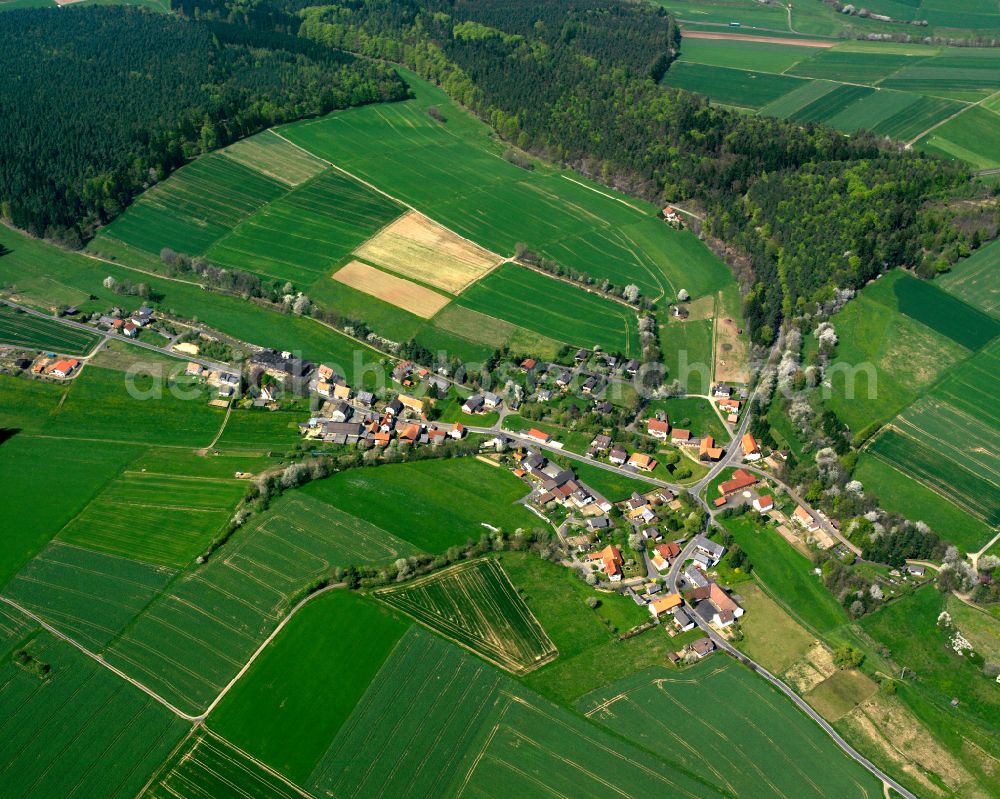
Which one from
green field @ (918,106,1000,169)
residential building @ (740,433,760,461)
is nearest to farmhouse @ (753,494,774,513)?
residential building @ (740,433,760,461)

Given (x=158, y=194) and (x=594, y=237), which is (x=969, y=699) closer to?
(x=594, y=237)

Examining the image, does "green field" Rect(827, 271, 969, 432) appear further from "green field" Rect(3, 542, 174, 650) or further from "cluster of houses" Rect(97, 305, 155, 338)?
"cluster of houses" Rect(97, 305, 155, 338)

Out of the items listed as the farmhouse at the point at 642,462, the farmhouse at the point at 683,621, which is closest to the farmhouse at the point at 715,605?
the farmhouse at the point at 683,621

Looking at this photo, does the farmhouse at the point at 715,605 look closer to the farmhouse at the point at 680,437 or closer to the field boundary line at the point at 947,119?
the farmhouse at the point at 680,437

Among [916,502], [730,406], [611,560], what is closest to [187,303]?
[611,560]

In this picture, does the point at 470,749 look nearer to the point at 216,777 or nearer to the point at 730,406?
the point at 216,777

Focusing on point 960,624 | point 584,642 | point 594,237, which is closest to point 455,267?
point 594,237
